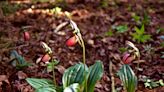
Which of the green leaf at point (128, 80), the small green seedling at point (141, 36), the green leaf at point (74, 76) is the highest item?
the green leaf at point (74, 76)

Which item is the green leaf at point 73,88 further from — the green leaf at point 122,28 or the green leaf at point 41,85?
the green leaf at point 122,28

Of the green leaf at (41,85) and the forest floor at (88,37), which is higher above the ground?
the green leaf at (41,85)

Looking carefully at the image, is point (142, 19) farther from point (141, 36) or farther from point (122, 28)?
point (141, 36)

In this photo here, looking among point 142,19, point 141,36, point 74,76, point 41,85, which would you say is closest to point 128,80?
point 74,76

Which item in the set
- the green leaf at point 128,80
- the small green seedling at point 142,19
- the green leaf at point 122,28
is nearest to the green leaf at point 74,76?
the green leaf at point 128,80

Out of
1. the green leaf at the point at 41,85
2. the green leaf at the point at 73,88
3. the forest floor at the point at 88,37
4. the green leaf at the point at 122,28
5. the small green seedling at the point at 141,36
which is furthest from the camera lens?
the green leaf at the point at 122,28

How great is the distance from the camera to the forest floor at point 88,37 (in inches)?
118

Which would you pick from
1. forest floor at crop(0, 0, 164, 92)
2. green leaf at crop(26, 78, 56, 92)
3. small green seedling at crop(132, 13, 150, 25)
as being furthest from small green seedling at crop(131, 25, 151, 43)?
green leaf at crop(26, 78, 56, 92)

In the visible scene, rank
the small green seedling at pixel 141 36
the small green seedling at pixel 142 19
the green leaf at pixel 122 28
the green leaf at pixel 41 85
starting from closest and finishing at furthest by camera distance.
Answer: the green leaf at pixel 41 85
the small green seedling at pixel 141 36
the green leaf at pixel 122 28
the small green seedling at pixel 142 19

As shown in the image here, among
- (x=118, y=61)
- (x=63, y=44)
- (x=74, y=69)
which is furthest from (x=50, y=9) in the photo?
(x=74, y=69)

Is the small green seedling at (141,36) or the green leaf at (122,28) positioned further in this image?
the green leaf at (122,28)

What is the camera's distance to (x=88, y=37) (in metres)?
3.87

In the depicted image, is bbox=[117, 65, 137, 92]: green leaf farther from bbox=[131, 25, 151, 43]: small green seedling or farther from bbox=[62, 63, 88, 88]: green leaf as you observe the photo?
bbox=[131, 25, 151, 43]: small green seedling

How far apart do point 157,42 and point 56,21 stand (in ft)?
4.48
